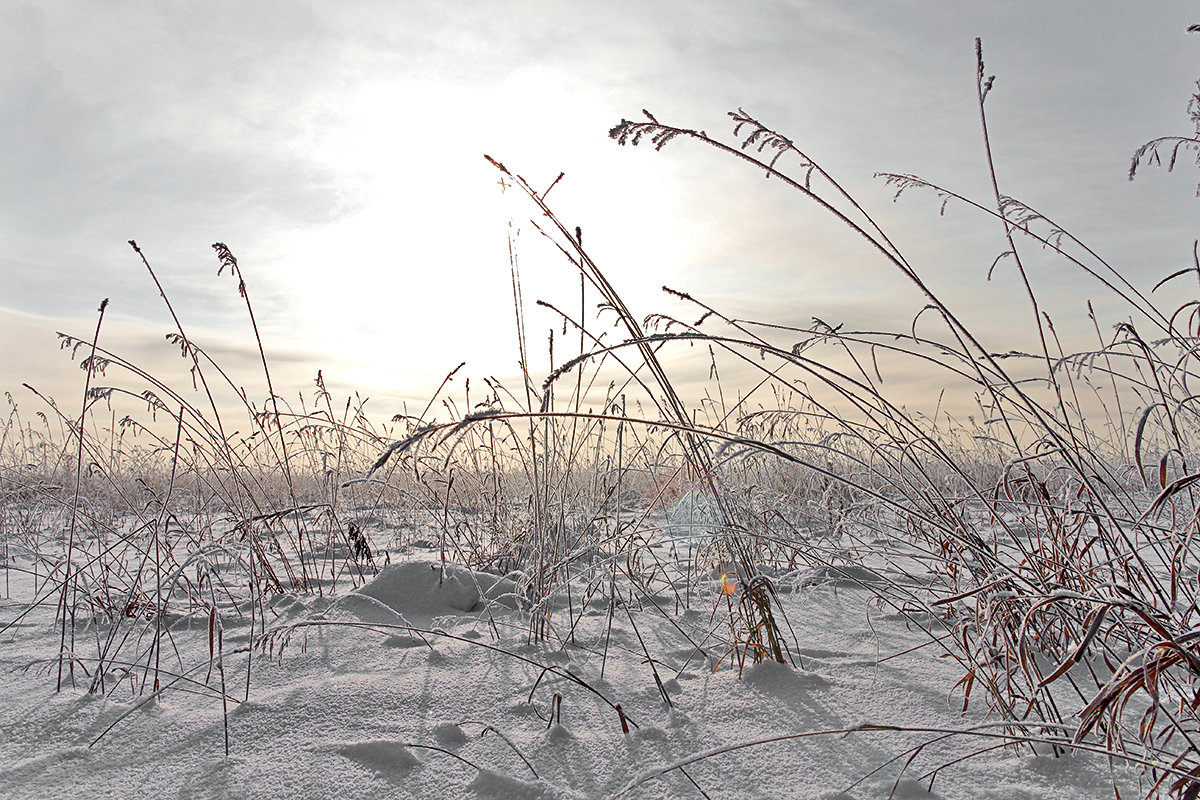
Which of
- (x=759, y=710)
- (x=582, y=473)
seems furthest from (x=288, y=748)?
(x=582, y=473)

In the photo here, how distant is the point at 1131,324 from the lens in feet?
5.29

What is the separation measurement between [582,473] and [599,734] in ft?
7.18

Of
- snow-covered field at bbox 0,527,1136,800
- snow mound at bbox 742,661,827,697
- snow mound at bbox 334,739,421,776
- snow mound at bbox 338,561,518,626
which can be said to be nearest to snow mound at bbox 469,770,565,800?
snow-covered field at bbox 0,527,1136,800

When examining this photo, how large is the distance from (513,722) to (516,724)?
0.01 m

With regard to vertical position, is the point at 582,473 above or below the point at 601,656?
above

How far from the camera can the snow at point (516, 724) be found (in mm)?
1245

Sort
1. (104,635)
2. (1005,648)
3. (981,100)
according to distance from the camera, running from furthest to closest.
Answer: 1. (104,635)
2. (981,100)
3. (1005,648)

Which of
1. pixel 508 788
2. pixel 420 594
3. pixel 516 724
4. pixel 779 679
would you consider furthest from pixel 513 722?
pixel 420 594

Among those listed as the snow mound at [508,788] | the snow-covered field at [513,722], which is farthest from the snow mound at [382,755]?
the snow mound at [508,788]

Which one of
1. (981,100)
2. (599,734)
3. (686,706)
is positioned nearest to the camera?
(981,100)

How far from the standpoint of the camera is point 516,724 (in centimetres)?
149

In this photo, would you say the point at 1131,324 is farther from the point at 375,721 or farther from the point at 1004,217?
the point at 375,721

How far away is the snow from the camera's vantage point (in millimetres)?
1245

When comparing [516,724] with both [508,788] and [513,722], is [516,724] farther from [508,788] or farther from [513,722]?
[508,788]
